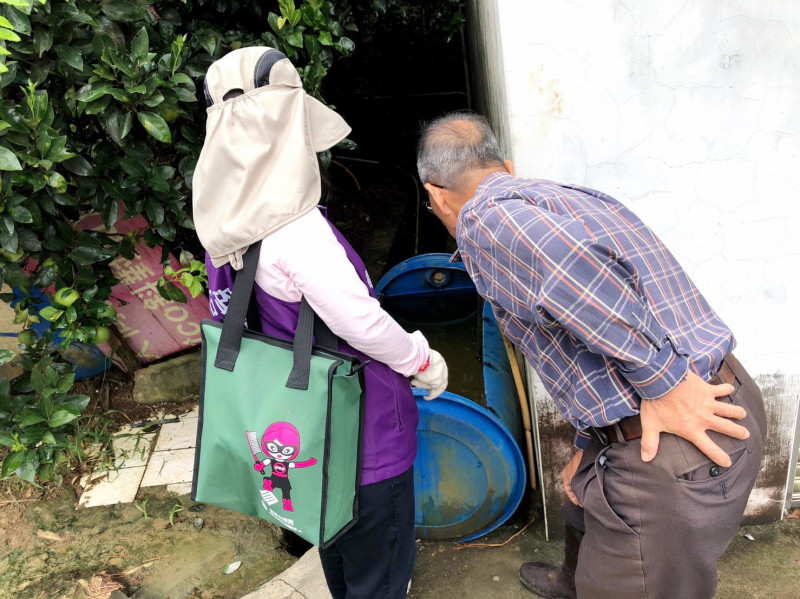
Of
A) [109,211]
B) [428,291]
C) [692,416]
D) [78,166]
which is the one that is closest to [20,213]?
[78,166]

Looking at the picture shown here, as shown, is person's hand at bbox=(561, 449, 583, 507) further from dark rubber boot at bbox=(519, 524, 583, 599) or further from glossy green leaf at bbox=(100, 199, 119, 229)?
glossy green leaf at bbox=(100, 199, 119, 229)

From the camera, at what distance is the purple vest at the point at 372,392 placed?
75.3 inches

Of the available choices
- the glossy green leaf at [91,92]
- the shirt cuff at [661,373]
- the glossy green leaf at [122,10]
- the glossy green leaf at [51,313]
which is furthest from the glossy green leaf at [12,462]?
the shirt cuff at [661,373]

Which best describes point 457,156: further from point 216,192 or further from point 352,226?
point 352,226

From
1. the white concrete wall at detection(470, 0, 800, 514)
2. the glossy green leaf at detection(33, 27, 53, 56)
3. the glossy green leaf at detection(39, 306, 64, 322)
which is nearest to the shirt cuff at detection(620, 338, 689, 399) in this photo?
the white concrete wall at detection(470, 0, 800, 514)

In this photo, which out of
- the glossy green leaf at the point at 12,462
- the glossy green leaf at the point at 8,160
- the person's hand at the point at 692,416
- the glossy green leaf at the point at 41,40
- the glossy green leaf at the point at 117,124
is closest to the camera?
the person's hand at the point at 692,416

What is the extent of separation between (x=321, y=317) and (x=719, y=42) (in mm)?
1739

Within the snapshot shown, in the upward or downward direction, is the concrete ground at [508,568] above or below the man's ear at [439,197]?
below

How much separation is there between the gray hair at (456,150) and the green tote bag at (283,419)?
560 millimetres

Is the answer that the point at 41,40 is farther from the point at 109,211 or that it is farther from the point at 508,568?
the point at 508,568

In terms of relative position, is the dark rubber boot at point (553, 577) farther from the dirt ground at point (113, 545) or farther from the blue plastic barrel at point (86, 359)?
the blue plastic barrel at point (86, 359)

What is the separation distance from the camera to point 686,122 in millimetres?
2301

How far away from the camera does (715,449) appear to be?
5.30ft

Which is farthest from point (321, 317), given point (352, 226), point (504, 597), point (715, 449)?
point (352, 226)
